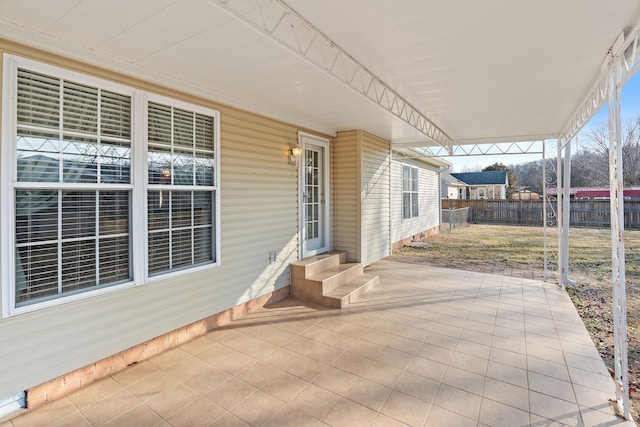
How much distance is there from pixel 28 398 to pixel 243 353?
1.75m

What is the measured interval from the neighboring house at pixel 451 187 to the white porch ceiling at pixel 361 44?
20660 millimetres

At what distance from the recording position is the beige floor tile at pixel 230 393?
8.50 ft

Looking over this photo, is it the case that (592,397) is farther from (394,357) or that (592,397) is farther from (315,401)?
(315,401)

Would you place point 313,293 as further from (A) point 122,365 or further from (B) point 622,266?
(B) point 622,266

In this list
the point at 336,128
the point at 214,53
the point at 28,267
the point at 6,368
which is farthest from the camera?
the point at 336,128

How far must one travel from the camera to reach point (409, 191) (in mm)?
10695

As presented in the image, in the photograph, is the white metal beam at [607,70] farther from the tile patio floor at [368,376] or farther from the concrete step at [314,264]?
the concrete step at [314,264]

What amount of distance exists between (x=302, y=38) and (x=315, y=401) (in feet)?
10.2

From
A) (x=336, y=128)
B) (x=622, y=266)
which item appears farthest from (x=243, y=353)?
(x=336, y=128)

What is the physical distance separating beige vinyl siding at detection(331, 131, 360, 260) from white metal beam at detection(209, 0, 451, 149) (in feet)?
6.15

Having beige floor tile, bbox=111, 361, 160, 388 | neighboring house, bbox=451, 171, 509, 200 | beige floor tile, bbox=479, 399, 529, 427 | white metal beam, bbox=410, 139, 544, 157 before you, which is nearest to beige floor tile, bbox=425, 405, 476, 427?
beige floor tile, bbox=479, 399, 529, 427

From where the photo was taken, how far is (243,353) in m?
3.41

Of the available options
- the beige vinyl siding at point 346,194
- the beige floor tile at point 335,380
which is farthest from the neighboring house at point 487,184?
the beige floor tile at point 335,380

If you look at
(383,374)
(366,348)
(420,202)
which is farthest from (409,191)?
(383,374)
